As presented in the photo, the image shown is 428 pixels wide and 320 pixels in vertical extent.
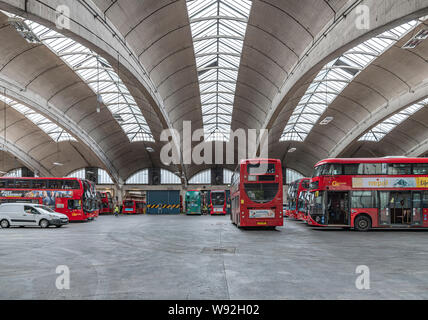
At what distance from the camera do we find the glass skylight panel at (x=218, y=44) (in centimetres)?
2031

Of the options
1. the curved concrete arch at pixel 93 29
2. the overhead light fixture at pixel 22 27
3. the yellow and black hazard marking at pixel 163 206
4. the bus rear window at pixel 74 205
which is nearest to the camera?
the curved concrete arch at pixel 93 29

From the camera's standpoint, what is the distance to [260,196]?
18797 millimetres

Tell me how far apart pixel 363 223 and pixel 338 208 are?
57.6 inches

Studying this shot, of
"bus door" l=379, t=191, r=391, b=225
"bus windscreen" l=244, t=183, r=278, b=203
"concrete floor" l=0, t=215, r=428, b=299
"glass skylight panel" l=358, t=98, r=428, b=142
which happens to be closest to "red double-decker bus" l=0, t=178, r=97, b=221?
"bus windscreen" l=244, t=183, r=278, b=203

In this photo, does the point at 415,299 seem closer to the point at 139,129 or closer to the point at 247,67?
the point at 247,67

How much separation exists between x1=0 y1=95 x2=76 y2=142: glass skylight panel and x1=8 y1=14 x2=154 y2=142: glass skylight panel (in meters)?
7.51

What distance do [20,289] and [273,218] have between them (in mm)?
14165

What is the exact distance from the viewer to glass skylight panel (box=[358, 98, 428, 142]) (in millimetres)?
33422

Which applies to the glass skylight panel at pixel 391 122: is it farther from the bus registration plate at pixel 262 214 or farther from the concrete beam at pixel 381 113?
the bus registration plate at pixel 262 214

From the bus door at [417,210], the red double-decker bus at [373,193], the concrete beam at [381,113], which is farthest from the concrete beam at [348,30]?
the concrete beam at [381,113]

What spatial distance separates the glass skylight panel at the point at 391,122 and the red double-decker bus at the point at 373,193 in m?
15.2

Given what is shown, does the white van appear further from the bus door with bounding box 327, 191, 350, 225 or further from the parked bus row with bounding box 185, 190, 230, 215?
the parked bus row with bounding box 185, 190, 230, 215

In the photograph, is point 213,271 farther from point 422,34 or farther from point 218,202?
point 218,202

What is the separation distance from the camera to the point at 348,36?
15.5 meters
